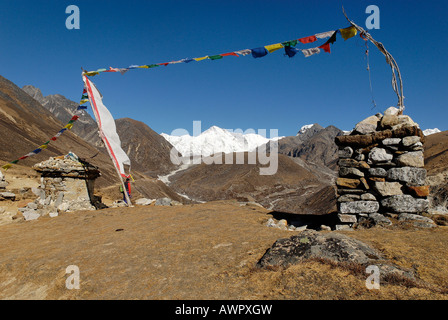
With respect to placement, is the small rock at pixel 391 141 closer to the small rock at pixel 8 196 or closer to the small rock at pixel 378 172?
the small rock at pixel 378 172

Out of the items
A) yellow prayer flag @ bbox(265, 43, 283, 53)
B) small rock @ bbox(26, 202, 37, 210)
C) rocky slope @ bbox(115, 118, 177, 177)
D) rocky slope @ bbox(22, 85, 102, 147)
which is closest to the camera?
yellow prayer flag @ bbox(265, 43, 283, 53)

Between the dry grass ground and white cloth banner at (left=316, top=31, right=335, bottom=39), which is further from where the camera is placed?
white cloth banner at (left=316, top=31, right=335, bottom=39)

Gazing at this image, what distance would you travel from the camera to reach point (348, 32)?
6.26 metres

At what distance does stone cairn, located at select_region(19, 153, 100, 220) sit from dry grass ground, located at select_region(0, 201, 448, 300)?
12.9 feet

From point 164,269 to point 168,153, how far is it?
269ft

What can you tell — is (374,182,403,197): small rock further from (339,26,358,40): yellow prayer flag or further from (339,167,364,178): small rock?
(339,26,358,40): yellow prayer flag

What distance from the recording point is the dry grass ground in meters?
2.79

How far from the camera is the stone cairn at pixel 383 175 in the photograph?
5.68m

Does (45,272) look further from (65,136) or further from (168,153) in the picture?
(168,153)

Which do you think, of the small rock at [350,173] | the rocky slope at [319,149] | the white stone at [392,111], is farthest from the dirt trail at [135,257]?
the rocky slope at [319,149]

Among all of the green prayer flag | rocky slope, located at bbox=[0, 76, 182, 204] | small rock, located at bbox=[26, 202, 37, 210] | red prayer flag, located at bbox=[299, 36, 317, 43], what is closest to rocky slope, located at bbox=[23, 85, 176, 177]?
rocky slope, located at bbox=[0, 76, 182, 204]

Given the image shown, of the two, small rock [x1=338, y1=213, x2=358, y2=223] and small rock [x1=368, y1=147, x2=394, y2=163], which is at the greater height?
small rock [x1=368, y1=147, x2=394, y2=163]

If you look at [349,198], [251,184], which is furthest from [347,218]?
[251,184]
